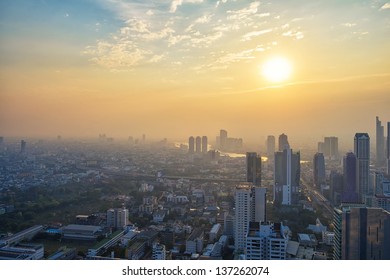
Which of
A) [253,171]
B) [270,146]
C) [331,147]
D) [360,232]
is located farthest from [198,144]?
[360,232]

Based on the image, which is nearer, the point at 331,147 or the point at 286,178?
the point at 331,147

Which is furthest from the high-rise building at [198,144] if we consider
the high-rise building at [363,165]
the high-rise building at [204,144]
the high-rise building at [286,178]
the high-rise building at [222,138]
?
the high-rise building at [363,165]

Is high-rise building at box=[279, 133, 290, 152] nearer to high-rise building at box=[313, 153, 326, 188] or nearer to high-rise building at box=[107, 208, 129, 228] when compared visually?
high-rise building at box=[313, 153, 326, 188]

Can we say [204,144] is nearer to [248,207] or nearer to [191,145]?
[191,145]

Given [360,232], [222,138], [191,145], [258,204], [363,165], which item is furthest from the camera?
[191,145]

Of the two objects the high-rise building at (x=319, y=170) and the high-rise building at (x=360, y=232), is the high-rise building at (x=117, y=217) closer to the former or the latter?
the high-rise building at (x=360, y=232)

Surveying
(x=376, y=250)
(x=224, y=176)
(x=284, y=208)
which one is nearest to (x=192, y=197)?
(x=224, y=176)
